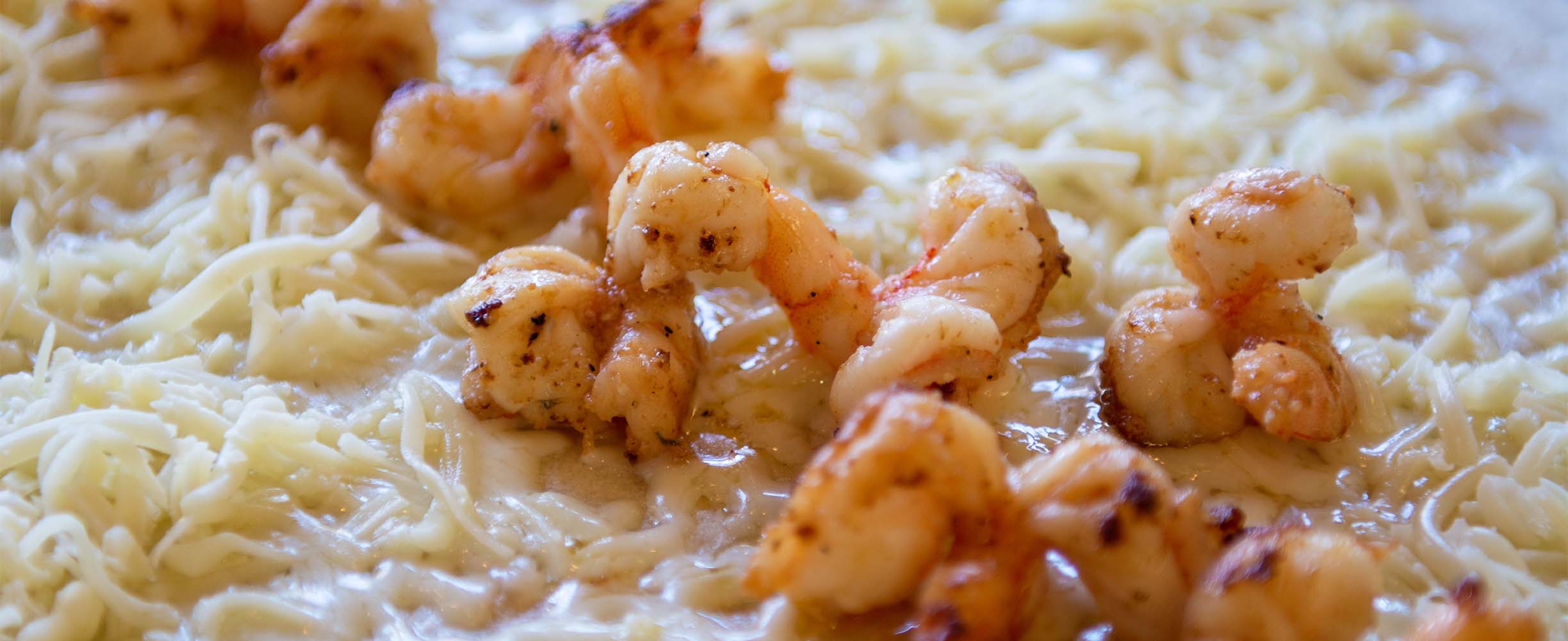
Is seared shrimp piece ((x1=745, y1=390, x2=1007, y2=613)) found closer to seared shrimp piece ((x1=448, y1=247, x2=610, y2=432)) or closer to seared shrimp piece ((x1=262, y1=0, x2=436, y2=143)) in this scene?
seared shrimp piece ((x1=448, y1=247, x2=610, y2=432))

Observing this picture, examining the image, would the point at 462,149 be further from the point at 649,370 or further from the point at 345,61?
the point at 649,370

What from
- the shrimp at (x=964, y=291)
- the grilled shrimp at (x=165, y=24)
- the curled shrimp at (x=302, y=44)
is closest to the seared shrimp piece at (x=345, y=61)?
the curled shrimp at (x=302, y=44)

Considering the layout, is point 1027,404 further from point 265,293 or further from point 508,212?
point 265,293

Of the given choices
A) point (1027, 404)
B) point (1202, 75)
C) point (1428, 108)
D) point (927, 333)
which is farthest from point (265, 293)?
point (1428, 108)

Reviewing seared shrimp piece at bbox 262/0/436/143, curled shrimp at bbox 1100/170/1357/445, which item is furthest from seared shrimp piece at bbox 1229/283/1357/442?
seared shrimp piece at bbox 262/0/436/143

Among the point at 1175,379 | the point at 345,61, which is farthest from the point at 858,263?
the point at 345,61

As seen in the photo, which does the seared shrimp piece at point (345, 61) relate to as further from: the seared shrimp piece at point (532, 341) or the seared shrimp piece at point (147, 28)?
the seared shrimp piece at point (532, 341)
